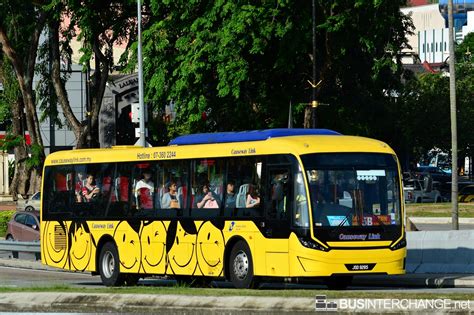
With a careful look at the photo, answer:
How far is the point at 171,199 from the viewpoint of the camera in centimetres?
2500

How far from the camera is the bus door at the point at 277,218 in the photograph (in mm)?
22109

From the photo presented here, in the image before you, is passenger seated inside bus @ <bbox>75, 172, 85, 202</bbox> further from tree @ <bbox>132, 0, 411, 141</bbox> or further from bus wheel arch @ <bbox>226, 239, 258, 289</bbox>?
tree @ <bbox>132, 0, 411, 141</bbox>

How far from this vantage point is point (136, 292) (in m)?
21.1

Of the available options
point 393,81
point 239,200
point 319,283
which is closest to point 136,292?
point 239,200

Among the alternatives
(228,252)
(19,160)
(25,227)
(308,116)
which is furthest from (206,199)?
(19,160)

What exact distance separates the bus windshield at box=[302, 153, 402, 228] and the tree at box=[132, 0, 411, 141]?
24742 mm

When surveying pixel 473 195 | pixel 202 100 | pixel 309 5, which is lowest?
pixel 473 195

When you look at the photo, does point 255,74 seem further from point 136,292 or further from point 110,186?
point 136,292

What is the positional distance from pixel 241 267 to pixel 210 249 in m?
0.98

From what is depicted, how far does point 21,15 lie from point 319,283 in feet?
115

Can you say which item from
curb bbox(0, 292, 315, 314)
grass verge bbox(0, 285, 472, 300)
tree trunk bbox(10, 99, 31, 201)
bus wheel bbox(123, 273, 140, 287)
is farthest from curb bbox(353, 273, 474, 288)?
tree trunk bbox(10, 99, 31, 201)

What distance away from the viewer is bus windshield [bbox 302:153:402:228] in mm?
21969

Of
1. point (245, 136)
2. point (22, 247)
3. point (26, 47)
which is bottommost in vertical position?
point (22, 247)

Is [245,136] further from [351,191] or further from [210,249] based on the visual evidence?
[351,191]
